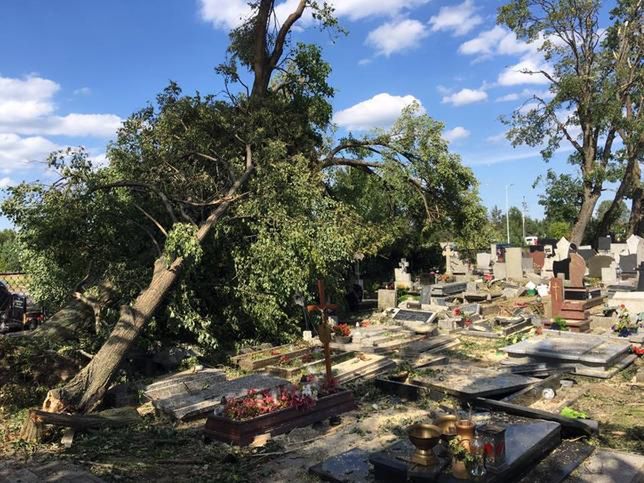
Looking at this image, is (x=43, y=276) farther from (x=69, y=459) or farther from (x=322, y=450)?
(x=322, y=450)

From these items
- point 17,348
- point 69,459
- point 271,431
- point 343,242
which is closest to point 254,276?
point 343,242

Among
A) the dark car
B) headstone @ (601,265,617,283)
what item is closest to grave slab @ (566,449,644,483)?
the dark car

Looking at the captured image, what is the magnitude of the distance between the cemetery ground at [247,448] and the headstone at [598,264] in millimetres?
14807

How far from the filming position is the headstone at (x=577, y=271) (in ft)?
41.4

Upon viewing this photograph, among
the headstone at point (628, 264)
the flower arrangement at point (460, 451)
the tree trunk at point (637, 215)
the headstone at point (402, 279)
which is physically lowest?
the flower arrangement at point (460, 451)

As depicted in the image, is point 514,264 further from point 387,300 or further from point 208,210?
point 208,210

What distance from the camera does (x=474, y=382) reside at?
7398 millimetres

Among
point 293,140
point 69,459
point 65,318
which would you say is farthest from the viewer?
point 293,140

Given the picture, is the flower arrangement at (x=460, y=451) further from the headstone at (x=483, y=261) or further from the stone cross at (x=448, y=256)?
the headstone at (x=483, y=261)

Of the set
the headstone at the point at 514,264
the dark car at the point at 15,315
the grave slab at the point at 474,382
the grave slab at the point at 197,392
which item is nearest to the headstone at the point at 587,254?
the headstone at the point at 514,264

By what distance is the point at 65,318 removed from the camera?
9.20m

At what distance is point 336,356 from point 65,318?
188 inches

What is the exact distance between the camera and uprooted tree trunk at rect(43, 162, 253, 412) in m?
6.79

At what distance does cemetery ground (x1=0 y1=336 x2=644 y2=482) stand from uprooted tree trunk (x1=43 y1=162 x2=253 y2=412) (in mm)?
616
